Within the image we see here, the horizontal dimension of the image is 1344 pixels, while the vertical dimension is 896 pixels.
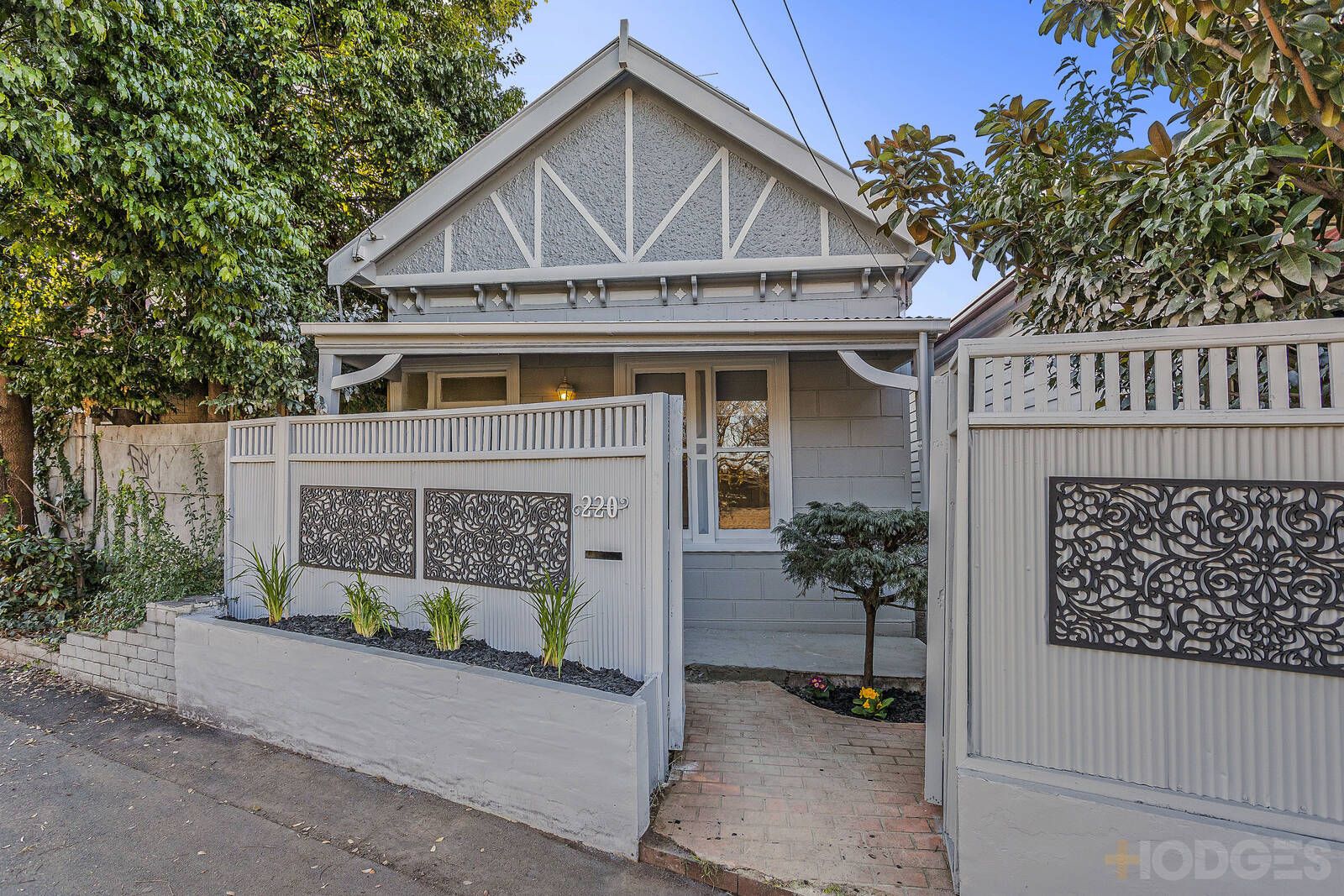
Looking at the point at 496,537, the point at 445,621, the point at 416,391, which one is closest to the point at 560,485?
the point at 496,537

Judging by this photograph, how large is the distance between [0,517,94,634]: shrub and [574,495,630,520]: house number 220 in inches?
240

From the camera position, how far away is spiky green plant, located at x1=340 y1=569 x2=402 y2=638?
4.07m

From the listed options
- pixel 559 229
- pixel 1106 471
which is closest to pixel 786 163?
pixel 559 229

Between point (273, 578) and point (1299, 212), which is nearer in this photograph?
point (1299, 212)

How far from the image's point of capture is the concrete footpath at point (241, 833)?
274 cm

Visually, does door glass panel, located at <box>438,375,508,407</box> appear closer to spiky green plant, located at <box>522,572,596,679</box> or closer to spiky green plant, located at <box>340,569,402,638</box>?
spiky green plant, located at <box>340,569,402,638</box>

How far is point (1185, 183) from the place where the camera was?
8.20 feet

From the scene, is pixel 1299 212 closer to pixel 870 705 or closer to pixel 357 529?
pixel 870 705

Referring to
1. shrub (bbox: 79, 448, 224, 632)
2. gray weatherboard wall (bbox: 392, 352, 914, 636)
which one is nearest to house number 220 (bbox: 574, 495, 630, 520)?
gray weatherboard wall (bbox: 392, 352, 914, 636)

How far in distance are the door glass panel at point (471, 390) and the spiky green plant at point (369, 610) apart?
3157mm

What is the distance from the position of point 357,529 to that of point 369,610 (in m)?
0.73

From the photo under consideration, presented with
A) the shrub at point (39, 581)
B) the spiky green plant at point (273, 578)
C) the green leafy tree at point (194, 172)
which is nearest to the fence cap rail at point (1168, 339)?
the spiky green plant at point (273, 578)

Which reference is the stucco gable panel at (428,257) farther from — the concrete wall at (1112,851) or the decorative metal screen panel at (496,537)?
the concrete wall at (1112,851)

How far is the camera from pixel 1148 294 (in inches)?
108
